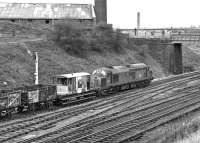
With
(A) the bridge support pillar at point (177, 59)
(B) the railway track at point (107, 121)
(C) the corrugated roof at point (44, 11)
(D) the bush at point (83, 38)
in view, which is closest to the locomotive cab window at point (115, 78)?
(B) the railway track at point (107, 121)

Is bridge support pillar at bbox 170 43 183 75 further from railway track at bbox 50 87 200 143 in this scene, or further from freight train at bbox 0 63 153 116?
railway track at bbox 50 87 200 143

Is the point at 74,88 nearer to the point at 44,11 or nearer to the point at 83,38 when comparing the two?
the point at 83,38

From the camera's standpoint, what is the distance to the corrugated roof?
6738 cm

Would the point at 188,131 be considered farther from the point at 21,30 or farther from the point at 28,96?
the point at 21,30

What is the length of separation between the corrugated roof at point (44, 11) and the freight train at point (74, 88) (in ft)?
94.3

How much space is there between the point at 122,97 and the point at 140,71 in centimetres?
832

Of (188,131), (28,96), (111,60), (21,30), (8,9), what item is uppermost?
(8,9)

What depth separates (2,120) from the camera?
84.0 feet

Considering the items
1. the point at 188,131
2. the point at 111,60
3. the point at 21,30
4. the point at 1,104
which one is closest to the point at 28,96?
the point at 1,104

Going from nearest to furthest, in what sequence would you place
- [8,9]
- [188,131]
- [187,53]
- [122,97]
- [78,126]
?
1. [188,131]
2. [78,126]
3. [122,97]
4. [8,9]
5. [187,53]

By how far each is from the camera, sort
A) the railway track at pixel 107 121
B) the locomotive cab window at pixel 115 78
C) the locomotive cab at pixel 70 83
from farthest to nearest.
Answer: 1. the locomotive cab window at pixel 115 78
2. the locomotive cab at pixel 70 83
3. the railway track at pixel 107 121

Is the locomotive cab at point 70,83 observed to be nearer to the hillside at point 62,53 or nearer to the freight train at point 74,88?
the freight train at point 74,88

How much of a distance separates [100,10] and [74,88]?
45.2 metres

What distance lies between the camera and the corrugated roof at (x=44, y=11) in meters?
67.4
